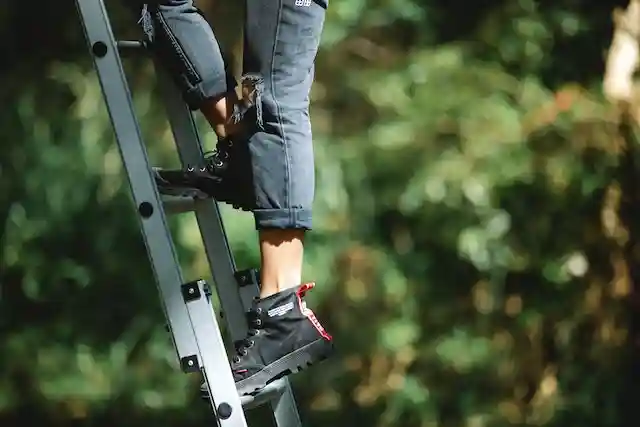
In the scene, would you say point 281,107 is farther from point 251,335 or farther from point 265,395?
point 265,395

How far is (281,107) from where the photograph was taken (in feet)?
4.34

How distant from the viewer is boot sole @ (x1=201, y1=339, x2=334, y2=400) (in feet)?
4.46

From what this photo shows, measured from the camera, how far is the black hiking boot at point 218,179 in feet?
4.52

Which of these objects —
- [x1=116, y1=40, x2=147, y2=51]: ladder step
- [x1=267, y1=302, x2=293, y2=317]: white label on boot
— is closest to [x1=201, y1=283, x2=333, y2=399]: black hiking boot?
[x1=267, y1=302, x2=293, y2=317]: white label on boot

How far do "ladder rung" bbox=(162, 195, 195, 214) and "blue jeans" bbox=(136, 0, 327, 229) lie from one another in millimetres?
175

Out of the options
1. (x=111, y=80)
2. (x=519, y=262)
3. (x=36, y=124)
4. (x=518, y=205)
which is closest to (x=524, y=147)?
(x=518, y=205)

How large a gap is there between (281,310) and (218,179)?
0.74 ft

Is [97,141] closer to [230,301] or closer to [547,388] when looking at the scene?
[230,301]

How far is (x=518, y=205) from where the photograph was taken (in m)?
2.67

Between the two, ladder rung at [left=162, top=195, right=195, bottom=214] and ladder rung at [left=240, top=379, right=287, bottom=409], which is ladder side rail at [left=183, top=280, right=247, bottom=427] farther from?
ladder rung at [left=162, top=195, right=195, bottom=214]

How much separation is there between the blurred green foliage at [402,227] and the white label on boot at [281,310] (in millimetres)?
1174

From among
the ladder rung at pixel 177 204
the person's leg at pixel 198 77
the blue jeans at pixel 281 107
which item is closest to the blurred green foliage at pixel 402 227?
the ladder rung at pixel 177 204

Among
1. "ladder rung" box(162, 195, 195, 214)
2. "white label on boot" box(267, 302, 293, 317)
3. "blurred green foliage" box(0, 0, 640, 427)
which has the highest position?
"ladder rung" box(162, 195, 195, 214)

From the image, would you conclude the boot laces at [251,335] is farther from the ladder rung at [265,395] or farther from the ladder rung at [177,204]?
the ladder rung at [177,204]
